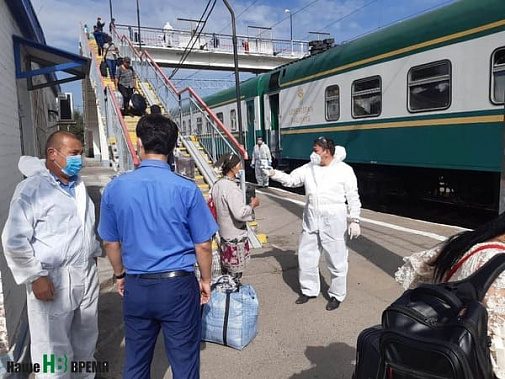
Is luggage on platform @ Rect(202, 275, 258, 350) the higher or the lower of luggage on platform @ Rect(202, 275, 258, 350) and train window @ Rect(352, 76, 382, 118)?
the lower

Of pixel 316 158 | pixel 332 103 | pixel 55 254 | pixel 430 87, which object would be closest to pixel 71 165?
pixel 55 254

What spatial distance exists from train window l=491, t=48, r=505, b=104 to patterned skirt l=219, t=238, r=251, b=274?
15.8ft

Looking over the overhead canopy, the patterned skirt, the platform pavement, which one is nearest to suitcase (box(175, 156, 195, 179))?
the platform pavement

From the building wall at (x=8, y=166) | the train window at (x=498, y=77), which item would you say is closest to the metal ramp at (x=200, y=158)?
→ the building wall at (x=8, y=166)

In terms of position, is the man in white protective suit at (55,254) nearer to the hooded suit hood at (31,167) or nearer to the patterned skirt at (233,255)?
the hooded suit hood at (31,167)

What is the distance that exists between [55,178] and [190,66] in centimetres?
2749

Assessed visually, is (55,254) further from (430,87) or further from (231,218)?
(430,87)

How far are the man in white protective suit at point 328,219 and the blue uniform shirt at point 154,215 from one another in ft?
6.50

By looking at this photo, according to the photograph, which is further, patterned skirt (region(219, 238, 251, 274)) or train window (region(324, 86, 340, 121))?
train window (region(324, 86, 340, 121))

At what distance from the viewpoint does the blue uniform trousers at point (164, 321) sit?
2.12 meters

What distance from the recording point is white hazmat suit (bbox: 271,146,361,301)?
155 inches

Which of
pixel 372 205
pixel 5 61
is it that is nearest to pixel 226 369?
pixel 5 61

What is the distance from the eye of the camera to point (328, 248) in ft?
12.9

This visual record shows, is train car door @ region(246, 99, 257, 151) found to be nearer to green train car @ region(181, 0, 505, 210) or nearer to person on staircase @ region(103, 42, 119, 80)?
green train car @ region(181, 0, 505, 210)
